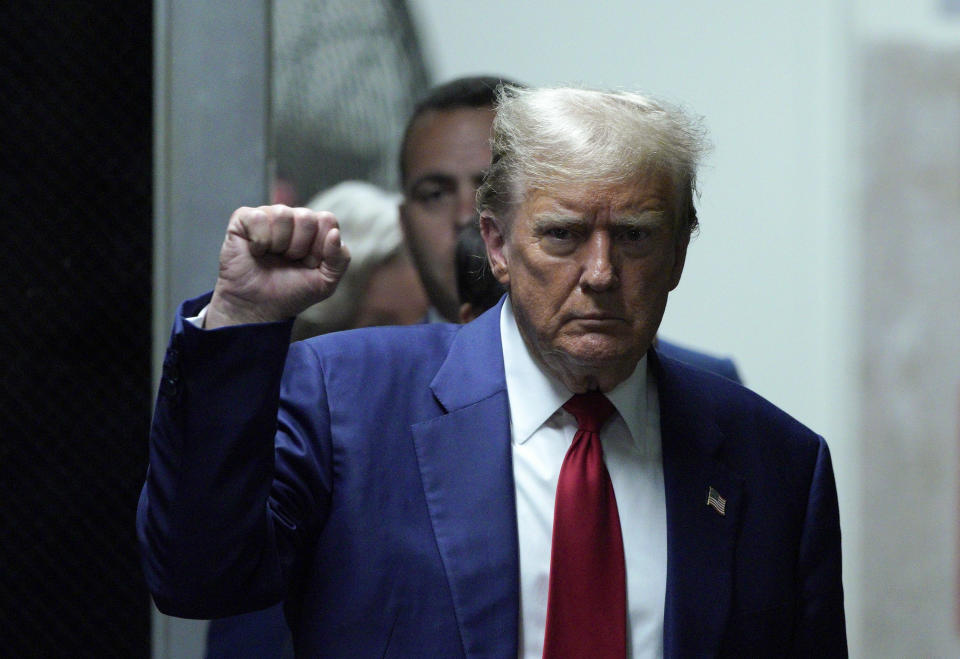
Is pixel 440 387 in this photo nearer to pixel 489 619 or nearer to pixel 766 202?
pixel 489 619

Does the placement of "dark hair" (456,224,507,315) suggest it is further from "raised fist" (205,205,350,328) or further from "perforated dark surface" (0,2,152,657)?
"raised fist" (205,205,350,328)

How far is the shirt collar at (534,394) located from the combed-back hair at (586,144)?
0.20 m

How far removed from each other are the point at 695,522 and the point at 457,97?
1.43m

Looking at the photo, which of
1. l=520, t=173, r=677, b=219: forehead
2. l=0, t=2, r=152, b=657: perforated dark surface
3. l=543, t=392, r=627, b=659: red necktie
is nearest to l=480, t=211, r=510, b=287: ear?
l=520, t=173, r=677, b=219: forehead

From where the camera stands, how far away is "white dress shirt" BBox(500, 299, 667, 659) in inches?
65.5

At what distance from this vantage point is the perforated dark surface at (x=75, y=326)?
265cm

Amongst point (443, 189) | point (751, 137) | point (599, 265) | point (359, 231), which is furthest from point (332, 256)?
point (751, 137)

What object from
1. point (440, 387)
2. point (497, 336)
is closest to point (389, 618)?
point (440, 387)

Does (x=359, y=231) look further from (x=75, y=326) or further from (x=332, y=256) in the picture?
(x=332, y=256)

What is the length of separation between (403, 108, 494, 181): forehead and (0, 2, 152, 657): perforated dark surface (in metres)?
0.63

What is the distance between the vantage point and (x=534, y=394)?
1.77m

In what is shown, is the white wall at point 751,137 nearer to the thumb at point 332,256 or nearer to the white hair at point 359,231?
the white hair at point 359,231

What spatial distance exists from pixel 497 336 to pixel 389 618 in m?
0.47

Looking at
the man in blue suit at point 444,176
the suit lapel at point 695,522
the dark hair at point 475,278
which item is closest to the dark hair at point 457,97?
the man in blue suit at point 444,176
